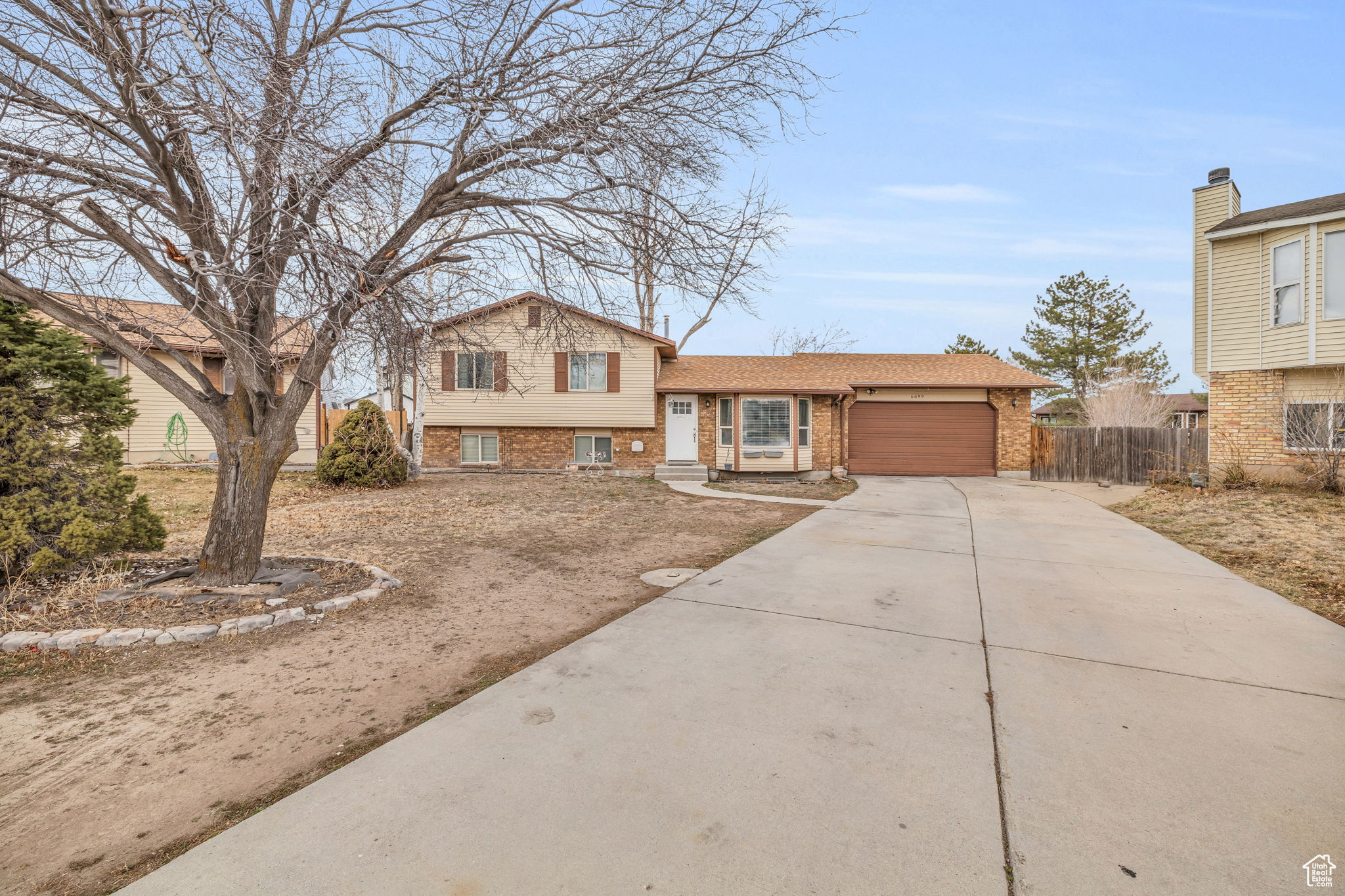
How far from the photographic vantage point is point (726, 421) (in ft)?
55.4

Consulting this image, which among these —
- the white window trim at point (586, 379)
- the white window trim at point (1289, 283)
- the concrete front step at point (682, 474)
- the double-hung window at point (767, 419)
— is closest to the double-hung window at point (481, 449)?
the white window trim at point (586, 379)

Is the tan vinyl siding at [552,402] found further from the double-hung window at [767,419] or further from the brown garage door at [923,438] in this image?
the brown garage door at [923,438]

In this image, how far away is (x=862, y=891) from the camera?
1842 millimetres

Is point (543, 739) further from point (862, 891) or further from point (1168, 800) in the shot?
point (1168, 800)

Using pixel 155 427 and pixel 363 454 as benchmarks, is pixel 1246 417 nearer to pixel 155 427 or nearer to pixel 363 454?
pixel 363 454

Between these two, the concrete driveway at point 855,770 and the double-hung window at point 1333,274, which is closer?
the concrete driveway at point 855,770

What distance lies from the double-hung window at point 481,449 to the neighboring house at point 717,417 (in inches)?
1.4

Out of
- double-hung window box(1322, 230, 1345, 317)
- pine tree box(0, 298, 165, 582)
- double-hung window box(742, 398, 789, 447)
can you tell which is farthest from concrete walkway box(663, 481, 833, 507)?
double-hung window box(1322, 230, 1345, 317)

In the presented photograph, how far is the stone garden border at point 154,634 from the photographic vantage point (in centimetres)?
381

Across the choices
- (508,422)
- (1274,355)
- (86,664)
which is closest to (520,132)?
(86,664)

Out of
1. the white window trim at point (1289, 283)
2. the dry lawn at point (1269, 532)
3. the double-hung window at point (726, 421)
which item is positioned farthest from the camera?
the double-hung window at point (726, 421)

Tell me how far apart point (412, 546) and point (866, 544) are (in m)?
5.72

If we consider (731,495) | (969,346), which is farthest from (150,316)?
(969,346)

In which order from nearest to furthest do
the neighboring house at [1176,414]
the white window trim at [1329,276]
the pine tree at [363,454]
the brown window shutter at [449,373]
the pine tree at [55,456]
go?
the pine tree at [55,456] < the white window trim at [1329,276] < the pine tree at [363,454] < the brown window shutter at [449,373] < the neighboring house at [1176,414]
